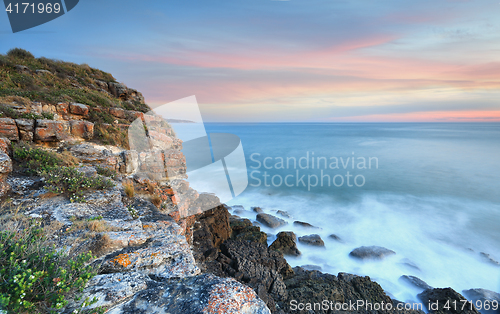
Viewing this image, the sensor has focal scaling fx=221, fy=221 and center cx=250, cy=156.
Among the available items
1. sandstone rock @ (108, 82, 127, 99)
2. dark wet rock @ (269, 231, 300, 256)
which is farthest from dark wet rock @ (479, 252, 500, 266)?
sandstone rock @ (108, 82, 127, 99)

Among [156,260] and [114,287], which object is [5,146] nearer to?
[156,260]

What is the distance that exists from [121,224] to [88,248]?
3.20 feet

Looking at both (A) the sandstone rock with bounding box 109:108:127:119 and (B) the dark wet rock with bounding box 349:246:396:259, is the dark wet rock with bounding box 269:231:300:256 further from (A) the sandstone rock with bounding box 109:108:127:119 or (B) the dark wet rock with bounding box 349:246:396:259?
(A) the sandstone rock with bounding box 109:108:127:119

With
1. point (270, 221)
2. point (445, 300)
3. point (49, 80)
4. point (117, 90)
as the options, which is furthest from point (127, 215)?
point (117, 90)

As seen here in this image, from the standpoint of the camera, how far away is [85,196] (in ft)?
16.2

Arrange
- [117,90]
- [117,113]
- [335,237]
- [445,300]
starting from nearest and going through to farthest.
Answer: [445,300]
[117,113]
[335,237]
[117,90]

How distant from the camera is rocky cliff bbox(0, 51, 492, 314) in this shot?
274 cm

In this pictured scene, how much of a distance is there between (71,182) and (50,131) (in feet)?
11.0

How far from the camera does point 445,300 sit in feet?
28.5

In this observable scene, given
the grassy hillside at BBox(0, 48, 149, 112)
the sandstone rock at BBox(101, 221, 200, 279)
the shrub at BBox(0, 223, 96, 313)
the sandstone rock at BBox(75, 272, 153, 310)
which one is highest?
the grassy hillside at BBox(0, 48, 149, 112)

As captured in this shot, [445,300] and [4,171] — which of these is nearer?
[4,171]

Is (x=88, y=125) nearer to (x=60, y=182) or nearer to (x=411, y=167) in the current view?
(x=60, y=182)

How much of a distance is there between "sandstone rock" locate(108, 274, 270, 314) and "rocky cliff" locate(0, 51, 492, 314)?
0.01 meters

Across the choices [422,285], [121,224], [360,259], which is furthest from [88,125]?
[422,285]
